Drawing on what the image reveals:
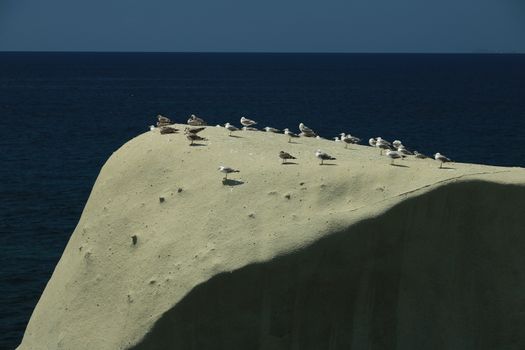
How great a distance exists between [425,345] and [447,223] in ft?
13.1

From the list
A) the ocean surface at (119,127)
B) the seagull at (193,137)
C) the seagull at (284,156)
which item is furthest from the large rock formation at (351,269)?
the ocean surface at (119,127)

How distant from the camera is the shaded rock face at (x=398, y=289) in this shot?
25.5 meters

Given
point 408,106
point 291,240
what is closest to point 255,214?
point 291,240

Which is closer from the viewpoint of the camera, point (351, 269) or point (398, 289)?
point (351, 269)

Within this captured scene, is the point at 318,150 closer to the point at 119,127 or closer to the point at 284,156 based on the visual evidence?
the point at 284,156

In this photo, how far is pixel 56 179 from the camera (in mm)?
73562

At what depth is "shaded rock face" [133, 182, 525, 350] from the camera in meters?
25.5

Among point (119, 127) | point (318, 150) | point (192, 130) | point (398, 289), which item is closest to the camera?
point (398, 289)

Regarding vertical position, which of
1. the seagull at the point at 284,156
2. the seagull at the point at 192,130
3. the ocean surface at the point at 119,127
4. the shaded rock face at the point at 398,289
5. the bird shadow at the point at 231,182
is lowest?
the shaded rock face at the point at 398,289

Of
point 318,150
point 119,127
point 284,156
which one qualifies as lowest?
point 284,156

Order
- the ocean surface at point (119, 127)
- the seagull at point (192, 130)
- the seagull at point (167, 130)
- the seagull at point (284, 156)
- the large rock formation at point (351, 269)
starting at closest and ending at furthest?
the large rock formation at point (351, 269), the seagull at point (284, 156), the seagull at point (192, 130), the seagull at point (167, 130), the ocean surface at point (119, 127)

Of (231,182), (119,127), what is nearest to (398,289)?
(231,182)

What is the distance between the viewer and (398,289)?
25.8m

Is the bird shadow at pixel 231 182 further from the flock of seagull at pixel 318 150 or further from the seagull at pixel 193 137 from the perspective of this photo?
the seagull at pixel 193 137
